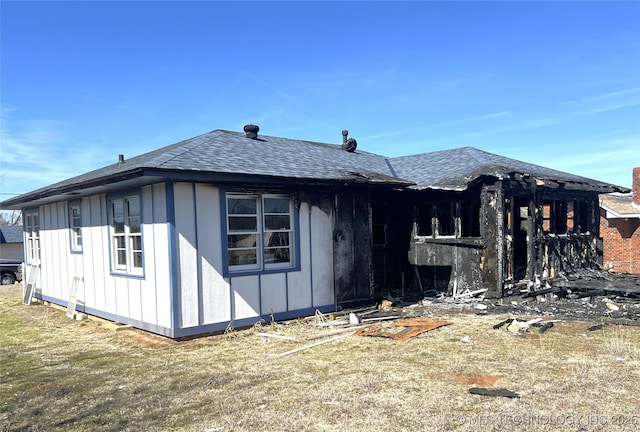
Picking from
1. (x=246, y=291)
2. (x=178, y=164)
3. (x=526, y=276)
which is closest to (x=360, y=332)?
(x=246, y=291)

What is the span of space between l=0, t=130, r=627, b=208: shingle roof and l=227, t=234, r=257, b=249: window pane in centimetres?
123

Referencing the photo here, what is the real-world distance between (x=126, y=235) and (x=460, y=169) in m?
8.23

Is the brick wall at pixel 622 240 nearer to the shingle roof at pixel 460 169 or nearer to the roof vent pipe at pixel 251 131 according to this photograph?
the shingle roof at pixel 460 169

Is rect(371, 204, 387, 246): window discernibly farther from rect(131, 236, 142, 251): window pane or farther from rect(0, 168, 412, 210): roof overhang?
rect(131, 236, 142, 251): window pane

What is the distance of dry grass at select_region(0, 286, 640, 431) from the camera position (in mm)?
4906

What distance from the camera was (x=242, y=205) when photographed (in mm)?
9508

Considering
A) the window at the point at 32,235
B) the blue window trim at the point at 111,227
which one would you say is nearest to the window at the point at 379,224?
the blue window trim at the point at 111,227

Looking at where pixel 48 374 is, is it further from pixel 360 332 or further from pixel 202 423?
pixel 360 332

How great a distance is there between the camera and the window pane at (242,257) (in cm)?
938

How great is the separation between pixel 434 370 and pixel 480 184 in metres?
6.32

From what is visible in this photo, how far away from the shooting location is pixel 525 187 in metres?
11.9

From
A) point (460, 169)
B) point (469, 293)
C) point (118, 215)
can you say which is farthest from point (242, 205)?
point (460, 169)

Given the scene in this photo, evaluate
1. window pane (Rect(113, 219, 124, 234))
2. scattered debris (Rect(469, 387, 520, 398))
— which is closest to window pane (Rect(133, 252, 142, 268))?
window pane (Rect(113, 219, 124, 234))

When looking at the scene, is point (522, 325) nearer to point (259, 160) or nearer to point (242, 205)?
point (242, 205)
